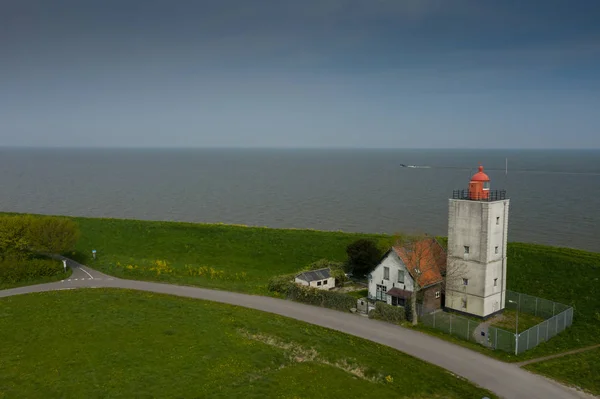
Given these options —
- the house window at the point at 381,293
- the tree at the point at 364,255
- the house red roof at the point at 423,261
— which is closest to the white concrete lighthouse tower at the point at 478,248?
the house red roof at the point at 423,261

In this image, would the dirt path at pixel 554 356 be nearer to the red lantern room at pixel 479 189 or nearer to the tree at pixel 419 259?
the tree at pixel 419 259

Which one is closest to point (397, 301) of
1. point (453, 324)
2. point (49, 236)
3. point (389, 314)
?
point (389, 314)

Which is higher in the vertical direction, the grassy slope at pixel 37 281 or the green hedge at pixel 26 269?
the green hedge at pixel 26 269

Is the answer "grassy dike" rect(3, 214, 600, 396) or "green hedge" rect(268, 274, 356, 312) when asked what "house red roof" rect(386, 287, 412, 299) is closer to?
"green hedge" rect(268, 274, 356, 312)

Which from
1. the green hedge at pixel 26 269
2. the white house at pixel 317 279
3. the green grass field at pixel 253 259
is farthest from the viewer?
the green hedge at pixel 26 269

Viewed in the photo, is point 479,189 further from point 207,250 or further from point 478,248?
point 207,250

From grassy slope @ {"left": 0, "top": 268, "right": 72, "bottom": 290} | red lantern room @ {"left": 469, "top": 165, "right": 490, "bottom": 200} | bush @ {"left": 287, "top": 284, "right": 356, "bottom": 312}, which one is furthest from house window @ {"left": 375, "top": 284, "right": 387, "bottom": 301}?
grassy slope @ {"left": 0, "top": 268, "right": 72, "bottom": 290}
